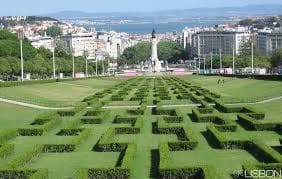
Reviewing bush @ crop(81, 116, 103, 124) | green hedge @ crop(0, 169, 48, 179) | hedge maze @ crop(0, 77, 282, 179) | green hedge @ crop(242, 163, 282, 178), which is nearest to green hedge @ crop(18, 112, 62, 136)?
hedge maze @ crop(0, 77, 282, 179)

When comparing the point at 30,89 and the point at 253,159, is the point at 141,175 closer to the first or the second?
the point at 253,159

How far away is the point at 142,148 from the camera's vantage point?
21.4 metres

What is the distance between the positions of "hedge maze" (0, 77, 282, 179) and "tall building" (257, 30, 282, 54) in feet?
498

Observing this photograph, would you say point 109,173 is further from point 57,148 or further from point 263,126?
point 263,126

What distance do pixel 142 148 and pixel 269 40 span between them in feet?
554

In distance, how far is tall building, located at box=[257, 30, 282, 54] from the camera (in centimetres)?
17838

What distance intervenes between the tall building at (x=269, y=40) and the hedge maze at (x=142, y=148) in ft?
498

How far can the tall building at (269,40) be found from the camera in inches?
7023

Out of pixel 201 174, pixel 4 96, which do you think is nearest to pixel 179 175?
pixel 201 174

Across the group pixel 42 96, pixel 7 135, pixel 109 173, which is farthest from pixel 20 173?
pixel 42 96

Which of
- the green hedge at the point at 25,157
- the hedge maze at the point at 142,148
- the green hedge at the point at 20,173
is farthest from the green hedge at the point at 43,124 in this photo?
the green hedge at the point at 20,173

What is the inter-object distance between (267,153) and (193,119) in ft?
39.9

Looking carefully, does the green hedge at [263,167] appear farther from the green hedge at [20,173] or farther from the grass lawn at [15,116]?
the grass lawn at [15,116]

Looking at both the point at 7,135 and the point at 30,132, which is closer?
the point at 7,135
